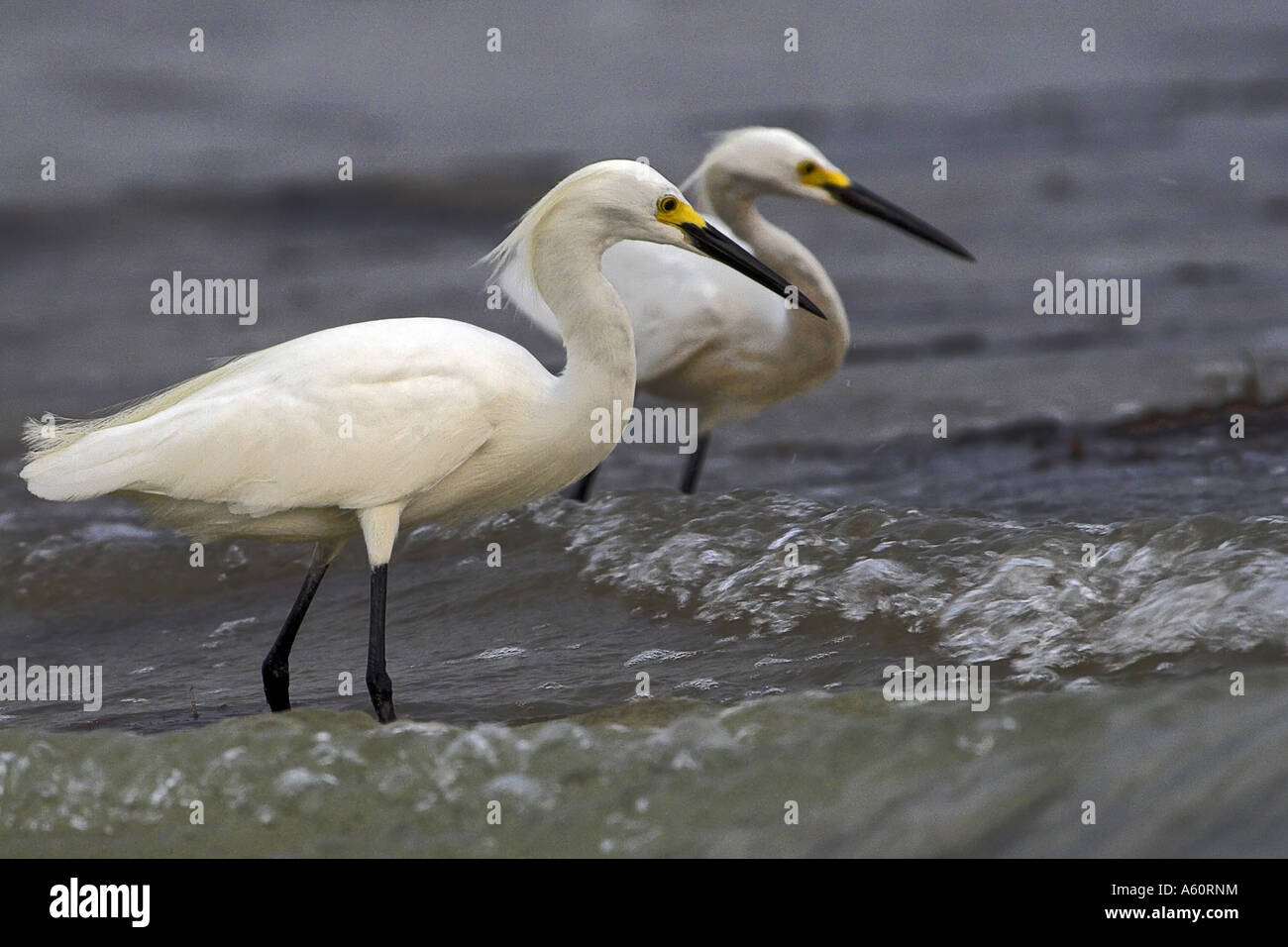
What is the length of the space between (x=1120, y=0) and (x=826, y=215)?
6.31 metres

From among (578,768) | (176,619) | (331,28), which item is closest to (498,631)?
(176,619)

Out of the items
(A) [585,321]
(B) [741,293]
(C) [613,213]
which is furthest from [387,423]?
(B) [741,293]

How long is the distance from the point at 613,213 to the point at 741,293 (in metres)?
2.39

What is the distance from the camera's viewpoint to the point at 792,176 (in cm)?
711

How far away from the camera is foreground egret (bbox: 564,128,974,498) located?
7039 mm

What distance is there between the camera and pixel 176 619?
6457 millimetres

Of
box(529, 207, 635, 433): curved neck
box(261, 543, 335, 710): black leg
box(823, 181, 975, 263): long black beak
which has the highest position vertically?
box(823, 181, 975, 263): long black beak

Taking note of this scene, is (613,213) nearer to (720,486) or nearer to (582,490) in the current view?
(582,490)

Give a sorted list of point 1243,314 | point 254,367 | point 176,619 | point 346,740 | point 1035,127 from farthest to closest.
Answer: point 1035,127 → point 1243,314 → point 176,619 → point 254,367 → point 346,740

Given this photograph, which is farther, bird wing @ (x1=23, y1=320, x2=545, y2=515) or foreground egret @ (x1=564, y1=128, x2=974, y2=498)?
foreground egret @ (x1=564, y1=128, x2=974, y2=498)

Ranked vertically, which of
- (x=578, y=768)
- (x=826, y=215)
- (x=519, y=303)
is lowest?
(x=578, y=768)

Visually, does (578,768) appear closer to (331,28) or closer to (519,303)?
(519,303)

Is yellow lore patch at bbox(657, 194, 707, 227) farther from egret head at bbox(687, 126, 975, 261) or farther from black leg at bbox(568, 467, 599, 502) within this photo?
black leg at bbox(568, 467, 599, 502)

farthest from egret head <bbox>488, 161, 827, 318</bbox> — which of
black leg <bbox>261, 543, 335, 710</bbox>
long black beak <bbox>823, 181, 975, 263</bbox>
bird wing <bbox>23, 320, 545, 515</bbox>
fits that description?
long black beak <bbox>823, 181, 975, 263</bbox>
